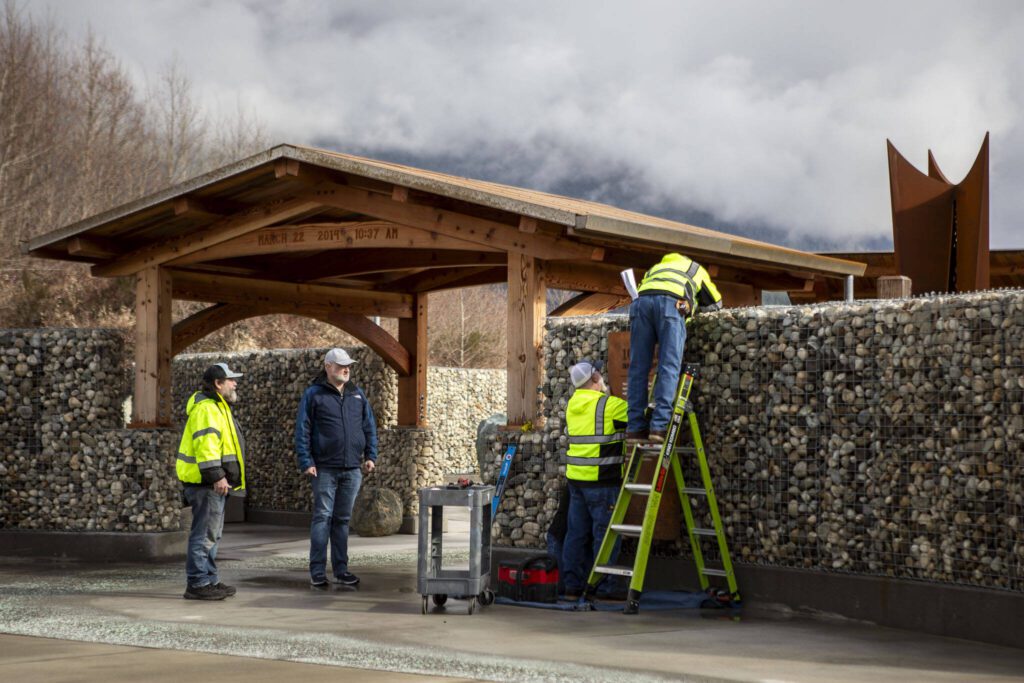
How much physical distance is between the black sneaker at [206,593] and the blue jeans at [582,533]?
2634 mm

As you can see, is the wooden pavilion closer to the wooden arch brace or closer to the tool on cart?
the wooden arch brace

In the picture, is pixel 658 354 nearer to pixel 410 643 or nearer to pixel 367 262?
pixel 410 643

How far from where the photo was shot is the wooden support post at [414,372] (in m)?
15.4

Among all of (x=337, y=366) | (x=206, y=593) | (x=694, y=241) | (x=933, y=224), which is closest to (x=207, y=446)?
(x=206, y=593)

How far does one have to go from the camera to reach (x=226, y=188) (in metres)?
11.7

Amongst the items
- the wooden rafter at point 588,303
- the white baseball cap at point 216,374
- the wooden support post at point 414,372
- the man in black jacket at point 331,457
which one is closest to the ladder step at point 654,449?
the man in black jacket at point 331,457

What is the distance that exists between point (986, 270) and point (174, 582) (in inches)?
358

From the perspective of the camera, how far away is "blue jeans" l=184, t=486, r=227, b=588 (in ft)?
29.8

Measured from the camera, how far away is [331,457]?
32.0 ft

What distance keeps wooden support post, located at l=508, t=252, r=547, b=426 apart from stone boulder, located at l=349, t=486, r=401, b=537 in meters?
5.17

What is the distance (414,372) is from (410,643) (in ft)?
27.7

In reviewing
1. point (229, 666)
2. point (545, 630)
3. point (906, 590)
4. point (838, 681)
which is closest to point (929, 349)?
point (906, 590)

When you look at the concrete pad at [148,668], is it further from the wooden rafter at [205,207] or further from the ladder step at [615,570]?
the wooden rafter at [205,207]

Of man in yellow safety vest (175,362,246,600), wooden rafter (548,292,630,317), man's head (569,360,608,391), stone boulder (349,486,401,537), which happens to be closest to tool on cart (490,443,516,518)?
man's head (569,360,608,391)
